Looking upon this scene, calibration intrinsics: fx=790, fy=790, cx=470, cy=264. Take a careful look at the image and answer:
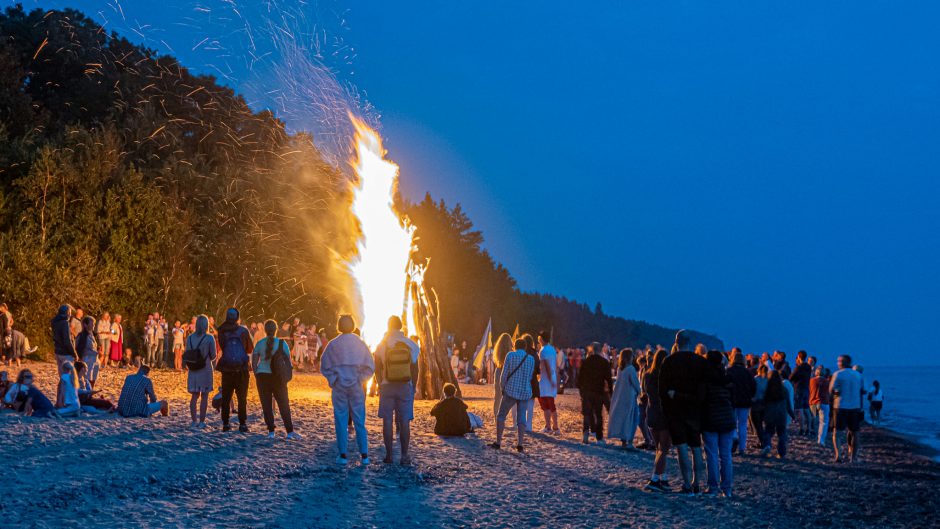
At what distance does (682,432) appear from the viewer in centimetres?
917

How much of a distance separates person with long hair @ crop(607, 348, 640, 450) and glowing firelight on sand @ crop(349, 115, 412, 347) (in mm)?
7697

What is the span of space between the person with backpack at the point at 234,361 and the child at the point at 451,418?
3.50m

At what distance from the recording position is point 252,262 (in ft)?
121

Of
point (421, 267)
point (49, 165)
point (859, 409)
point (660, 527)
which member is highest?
point (49, 165)

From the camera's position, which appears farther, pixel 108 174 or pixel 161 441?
pixel 108 174

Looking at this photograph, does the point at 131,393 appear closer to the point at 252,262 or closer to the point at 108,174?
the point at 108,174

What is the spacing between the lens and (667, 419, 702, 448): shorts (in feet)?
30.1

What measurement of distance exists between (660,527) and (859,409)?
730cm

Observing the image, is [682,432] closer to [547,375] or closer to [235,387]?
[547,375]

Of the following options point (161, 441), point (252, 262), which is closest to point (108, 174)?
point (252, 262)

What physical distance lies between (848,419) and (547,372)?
17.2ft

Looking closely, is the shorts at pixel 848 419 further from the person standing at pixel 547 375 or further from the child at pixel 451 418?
the child at pixel 451 418

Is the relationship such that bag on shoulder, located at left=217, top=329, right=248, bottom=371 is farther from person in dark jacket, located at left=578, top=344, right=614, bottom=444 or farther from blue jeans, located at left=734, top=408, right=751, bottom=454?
blue jeans, located at left=734, top=408, right=751, bottom=454

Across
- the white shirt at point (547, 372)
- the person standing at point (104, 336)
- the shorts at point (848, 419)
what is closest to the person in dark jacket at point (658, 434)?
the white shirt at point (547, 372)
